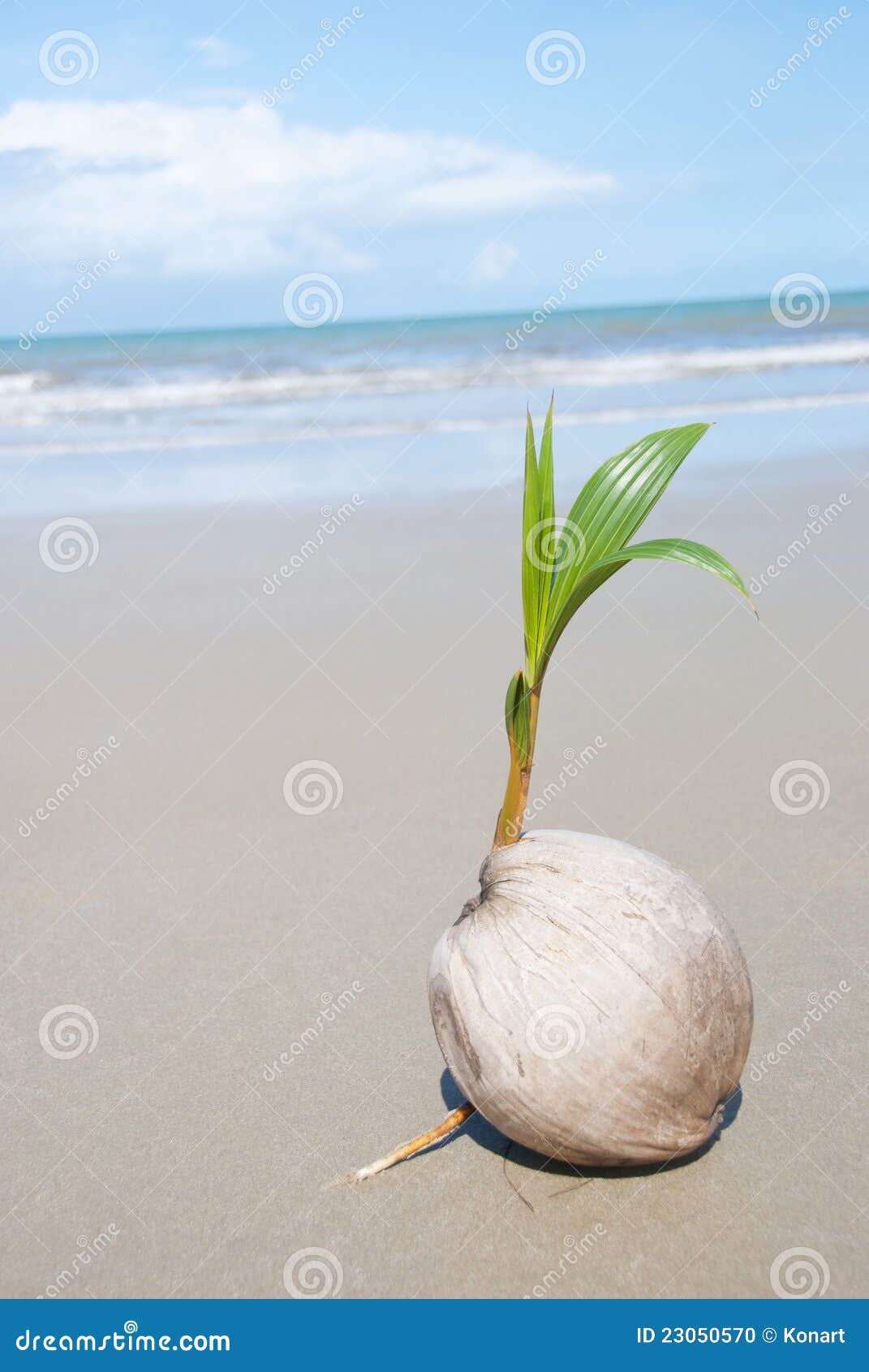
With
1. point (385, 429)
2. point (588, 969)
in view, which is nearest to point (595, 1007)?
point (588, 969)

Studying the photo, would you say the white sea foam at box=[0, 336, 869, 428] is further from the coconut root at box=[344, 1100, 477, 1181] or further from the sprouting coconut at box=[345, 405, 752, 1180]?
the coconut root at box=[344, 1100, 477, 1181]

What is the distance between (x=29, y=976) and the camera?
3697 mm

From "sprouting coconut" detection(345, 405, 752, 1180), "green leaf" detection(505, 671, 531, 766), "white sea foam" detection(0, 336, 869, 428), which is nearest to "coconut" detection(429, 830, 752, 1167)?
"sprouting coconut" detection(345, 405, 752, 1180)

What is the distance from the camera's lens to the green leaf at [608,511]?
2568 mm

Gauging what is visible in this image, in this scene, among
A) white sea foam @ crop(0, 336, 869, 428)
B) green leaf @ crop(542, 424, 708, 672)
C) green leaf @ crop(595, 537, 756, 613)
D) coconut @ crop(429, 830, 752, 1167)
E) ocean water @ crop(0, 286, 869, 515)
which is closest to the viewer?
green leaf @ crop(595, 537, 756, 613)

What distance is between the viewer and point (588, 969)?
96.3 inches

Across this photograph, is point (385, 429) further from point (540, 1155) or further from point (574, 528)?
point (540, 1155)

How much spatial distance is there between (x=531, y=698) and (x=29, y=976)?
6.52 feet

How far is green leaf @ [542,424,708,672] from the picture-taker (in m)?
2.57

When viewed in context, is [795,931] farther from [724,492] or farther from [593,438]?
[593,438]

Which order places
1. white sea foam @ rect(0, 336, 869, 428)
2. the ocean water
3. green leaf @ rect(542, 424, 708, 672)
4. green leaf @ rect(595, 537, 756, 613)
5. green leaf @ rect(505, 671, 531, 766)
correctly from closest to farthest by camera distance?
green leaf @ rect(595, 537, 756, 613) < green leaf @ rect(542, 424, 708, 672) < green leaf @ rect(505, 671, 531, 766) < the ocean water < white sea foam @ rect(0, 336, 869, 428)

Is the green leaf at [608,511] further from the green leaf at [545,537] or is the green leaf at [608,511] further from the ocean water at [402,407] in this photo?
the ocean water at [402,407]

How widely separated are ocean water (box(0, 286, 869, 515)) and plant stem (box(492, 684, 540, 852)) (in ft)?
23.8

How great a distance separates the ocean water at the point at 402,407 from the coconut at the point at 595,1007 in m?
7.52
